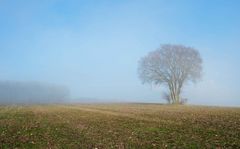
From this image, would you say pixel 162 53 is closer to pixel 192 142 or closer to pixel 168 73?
pixel 168 73

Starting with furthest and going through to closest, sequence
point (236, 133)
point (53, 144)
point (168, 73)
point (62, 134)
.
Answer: point (168, 73)
point (62, 134)
point (236, 133)
point (53, 144)

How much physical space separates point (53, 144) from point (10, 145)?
2.28 metres

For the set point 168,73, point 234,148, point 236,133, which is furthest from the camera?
point 168,73

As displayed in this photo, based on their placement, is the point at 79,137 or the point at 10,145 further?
the point at 79,137

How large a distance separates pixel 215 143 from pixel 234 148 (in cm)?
133

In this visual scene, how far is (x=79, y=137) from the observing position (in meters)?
17.5

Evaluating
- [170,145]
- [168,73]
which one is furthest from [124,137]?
[168,73]

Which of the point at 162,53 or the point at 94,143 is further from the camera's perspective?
the point at 162,53

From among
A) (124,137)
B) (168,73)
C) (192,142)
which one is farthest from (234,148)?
(168,73)

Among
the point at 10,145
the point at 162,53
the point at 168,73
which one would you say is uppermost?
the point at 162,53

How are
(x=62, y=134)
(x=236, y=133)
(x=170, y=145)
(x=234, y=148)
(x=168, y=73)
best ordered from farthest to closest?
(x=168, y=73) < (x=62, y=134) < (x=236, y=133) < (x=170, y=145) < (x=234, y=148)

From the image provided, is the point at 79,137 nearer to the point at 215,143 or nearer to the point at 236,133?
the point at 215,143

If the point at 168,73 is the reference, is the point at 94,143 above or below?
below

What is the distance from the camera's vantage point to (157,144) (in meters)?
14.5
